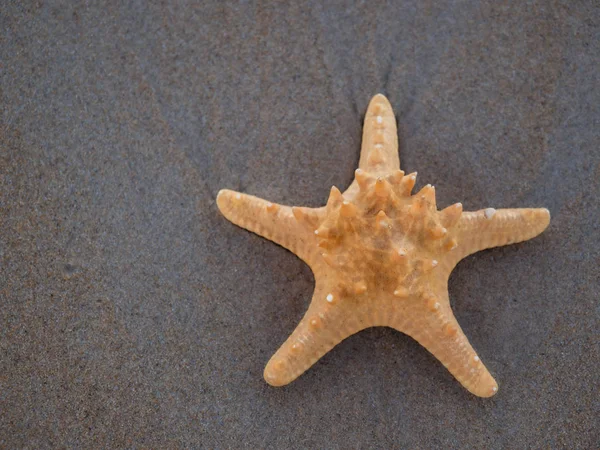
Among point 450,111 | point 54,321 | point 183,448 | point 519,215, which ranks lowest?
point 183,448

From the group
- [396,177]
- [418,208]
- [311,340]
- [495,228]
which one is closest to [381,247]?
[418,208]

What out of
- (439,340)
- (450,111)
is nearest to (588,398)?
(439,340)

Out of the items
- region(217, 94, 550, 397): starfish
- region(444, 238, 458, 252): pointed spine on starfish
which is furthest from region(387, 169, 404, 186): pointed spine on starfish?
region(444, 238, 458, 252): pointed spine on starfish

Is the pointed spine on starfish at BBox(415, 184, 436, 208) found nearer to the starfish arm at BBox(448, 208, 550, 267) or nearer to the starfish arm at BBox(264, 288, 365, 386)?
the starfish arm at BBox(448, 208, 550, 267)

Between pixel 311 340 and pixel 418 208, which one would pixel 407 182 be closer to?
pixel 418 208

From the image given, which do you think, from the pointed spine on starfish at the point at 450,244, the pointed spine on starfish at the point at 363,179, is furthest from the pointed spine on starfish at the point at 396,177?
the pointed spine on starfish at the point at 450,244

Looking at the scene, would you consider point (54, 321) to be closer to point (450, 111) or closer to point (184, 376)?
point (184, 376)
